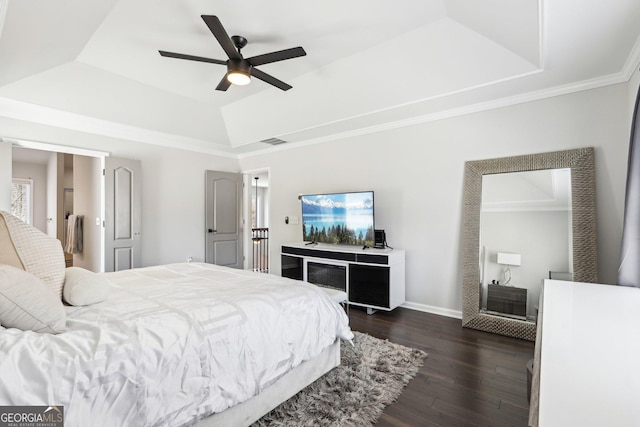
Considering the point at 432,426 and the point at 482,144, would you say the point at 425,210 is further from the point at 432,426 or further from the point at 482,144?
the point at 432,426

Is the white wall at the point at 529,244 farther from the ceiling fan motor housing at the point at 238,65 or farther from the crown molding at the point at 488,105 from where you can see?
the ceiling fan motor housing at the point at 238,65

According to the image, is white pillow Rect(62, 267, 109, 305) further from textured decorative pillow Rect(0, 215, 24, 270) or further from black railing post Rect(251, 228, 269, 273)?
black railing post Rect(251, 228, 269, 273)

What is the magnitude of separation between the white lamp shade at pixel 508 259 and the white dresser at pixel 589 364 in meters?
1.99

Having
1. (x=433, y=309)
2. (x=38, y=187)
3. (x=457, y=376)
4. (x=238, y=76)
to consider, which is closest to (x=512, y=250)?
(x=433, y=309)

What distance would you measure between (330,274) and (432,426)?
8.16ft

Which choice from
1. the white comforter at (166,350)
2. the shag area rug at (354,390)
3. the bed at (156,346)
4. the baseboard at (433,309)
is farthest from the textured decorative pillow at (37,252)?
the baseboard at (433,309)

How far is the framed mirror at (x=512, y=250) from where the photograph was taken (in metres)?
2.80

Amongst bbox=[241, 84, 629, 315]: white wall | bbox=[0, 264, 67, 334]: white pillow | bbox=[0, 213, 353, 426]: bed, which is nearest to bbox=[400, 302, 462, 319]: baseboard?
bbox=[241, 84, 629, 315]: white wall

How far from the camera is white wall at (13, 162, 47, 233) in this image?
6.71 m

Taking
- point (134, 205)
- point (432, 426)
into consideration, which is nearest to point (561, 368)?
point (432, 426)

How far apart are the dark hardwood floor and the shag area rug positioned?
0.28ft

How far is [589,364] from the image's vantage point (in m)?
0.71

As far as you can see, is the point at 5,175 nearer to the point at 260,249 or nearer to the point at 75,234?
the point at 75,234

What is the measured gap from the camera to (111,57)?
3227mm
